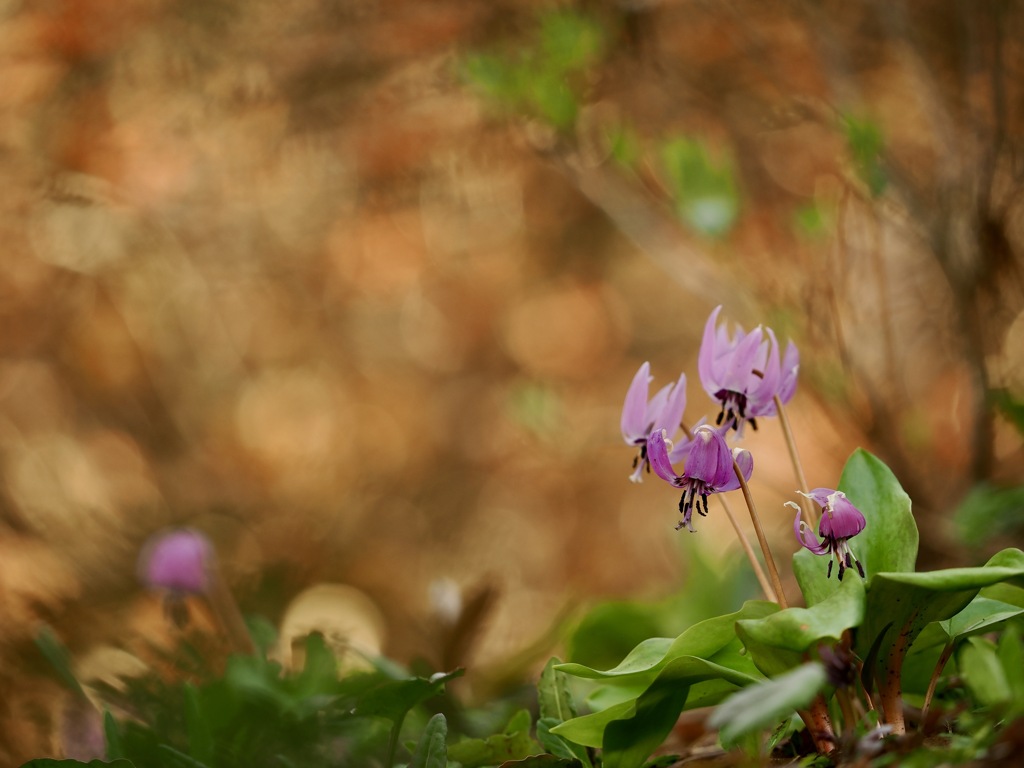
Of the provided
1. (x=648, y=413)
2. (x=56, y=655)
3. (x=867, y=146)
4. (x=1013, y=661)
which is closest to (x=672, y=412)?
(x=648, y=413)

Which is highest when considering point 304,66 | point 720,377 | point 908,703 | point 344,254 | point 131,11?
point 131,11

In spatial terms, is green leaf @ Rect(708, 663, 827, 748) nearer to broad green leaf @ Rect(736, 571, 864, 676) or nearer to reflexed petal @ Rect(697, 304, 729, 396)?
broad green leaf @ Rect(736, 571, 864, 676)

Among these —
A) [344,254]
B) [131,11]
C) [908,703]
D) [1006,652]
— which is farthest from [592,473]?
[1006,652]

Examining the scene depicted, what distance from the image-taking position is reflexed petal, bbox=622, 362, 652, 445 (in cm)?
94

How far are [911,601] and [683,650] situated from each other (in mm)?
203

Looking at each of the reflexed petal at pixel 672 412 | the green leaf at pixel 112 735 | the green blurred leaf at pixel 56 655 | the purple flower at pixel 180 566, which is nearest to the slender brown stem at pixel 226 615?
the purple flower at pixel 180 566

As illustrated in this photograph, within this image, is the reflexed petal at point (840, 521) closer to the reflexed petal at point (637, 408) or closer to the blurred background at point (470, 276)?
the reflexed petal at point (637, 408)

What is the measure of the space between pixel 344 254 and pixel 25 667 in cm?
386

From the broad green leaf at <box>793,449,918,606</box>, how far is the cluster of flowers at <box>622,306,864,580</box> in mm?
32

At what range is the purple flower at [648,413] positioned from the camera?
927 mm

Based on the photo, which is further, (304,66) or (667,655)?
(304,66)

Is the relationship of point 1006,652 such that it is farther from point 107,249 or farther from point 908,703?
point 107,249

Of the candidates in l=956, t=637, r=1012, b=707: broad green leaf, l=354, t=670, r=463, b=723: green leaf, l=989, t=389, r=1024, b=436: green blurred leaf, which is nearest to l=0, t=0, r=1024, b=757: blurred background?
l=989, t=389, r=1024, b=436: green blurred leaf

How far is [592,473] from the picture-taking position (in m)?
4.79
